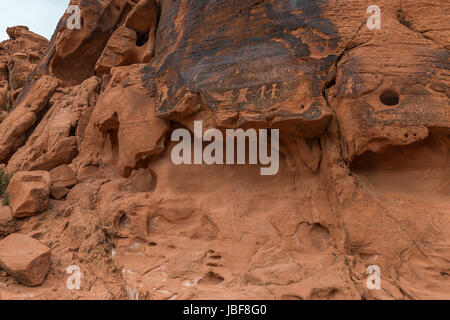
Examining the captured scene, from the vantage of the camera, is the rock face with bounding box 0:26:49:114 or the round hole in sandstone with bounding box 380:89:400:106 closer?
the round hole in sandstone with bounding box 380:89:400:106

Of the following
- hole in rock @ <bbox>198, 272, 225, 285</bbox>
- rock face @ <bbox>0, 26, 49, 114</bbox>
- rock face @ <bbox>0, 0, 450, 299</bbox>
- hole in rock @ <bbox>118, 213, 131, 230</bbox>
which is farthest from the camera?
rock face @ <bbox>0, 26, 49, 114</bbox>

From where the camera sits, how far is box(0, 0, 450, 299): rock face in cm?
302

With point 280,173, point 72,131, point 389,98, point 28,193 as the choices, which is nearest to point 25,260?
point 28,193

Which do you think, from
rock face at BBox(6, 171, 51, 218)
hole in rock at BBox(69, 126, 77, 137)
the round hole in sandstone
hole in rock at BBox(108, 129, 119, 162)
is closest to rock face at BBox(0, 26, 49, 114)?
hole in rock at BBox(69, 126, 77, 137)

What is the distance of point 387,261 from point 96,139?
4.71 meters

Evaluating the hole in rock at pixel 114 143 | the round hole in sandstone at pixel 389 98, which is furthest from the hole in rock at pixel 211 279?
the hole in rock at pixel 114 143

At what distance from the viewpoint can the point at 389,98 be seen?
10.8 ft

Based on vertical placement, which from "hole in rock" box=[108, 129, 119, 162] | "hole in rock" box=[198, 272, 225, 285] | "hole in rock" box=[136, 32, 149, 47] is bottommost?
"hole in rock" box=[198, 272, 225, 285]

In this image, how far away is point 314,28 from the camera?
3.55m

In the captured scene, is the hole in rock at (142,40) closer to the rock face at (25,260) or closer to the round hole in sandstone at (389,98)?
the rock face at (25,260)

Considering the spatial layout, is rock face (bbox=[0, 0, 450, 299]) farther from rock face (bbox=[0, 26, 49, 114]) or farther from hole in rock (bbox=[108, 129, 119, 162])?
rock face (bbox=[0, 26, 49, 114])

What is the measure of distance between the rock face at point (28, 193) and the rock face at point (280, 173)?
0.03 m

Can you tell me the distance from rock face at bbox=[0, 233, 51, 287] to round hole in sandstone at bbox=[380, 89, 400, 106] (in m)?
3.91

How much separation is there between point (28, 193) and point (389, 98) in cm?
455
